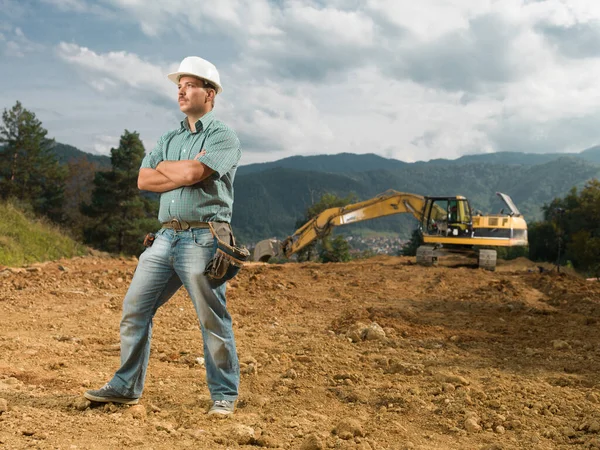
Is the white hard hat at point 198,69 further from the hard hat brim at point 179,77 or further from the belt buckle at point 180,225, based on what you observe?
the belt buckle at point 180,225

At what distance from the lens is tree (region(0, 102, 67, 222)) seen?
4006 cm

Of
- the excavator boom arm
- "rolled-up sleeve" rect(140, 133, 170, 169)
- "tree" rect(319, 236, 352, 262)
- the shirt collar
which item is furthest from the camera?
"tree" rect(319, 236, 352, 262)

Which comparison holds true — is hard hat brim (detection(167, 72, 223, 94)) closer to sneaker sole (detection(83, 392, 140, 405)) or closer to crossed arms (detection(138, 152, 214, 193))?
crossed arms (detection(138, 152, 214, 193))

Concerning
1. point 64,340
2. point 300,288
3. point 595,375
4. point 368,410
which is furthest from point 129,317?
point 300,288

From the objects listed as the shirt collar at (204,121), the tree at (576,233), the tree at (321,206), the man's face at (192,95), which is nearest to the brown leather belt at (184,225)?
the shirt collar at (204,121)

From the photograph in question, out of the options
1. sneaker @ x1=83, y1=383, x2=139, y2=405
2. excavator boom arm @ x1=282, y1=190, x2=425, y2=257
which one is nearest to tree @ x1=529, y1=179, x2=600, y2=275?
excavator boom arm @ x1=282, y1=190, x2=425, y2=257

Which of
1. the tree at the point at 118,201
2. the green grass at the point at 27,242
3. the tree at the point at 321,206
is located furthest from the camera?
the tree at the point at 321,206

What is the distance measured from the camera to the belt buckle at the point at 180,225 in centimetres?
348

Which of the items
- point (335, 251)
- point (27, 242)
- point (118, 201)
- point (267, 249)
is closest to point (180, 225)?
point (267, 249)

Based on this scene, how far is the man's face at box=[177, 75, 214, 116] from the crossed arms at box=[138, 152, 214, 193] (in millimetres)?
337

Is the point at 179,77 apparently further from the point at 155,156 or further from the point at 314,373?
the point at 314,373

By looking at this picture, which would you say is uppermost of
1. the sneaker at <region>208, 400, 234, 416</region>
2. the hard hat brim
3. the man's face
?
the hard hat brim

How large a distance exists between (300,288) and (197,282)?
7997 millimetres

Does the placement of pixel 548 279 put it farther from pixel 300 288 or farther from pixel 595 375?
pixel 595 375
